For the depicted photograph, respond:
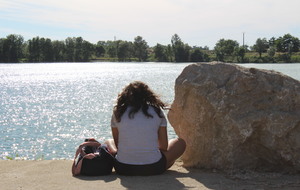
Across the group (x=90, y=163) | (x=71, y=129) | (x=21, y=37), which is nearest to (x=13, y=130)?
(x=71, y=129)

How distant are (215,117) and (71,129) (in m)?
13.7

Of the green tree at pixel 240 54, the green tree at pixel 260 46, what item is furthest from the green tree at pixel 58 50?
the green tree at pixel 260 46

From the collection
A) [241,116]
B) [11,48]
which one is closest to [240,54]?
[11,48]

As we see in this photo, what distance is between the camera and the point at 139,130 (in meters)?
5.50

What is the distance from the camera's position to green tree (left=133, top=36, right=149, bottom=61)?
159500 mm

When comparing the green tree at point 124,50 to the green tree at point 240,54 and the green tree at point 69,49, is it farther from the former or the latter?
the green tree at point 240,54

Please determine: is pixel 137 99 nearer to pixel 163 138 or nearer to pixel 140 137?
pixel 140 137

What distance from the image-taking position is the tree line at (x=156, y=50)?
5059 inches

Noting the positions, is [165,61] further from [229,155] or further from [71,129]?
[229,155]

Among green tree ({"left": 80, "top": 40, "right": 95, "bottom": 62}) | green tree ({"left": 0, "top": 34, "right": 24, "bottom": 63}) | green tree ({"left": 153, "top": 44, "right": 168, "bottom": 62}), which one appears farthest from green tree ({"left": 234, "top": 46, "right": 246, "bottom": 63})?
green tree ({"left": 0, "top": 34, "right": 24, "bottom": 63})

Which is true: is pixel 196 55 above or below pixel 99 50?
below

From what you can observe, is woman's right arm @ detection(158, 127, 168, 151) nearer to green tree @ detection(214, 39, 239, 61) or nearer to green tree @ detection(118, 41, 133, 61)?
green tree @ detection(214, 39, 239, 61)

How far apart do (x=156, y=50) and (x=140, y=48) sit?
938cm

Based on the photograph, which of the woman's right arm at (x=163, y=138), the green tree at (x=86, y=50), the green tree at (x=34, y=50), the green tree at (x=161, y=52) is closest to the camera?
the woman's right arm at (x=163, y=138)
